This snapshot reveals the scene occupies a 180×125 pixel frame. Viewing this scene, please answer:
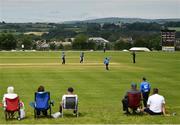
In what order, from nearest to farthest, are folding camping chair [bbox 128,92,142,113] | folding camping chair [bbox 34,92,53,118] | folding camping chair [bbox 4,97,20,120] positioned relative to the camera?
folding camping chair [bbox 4,97,20,120]
folding camping chair [bbox 34,92,53,118]
folding camping chair [bbox 128,92,142,113]

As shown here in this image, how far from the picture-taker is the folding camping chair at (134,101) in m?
18.0

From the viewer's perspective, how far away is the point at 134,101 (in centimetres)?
1805

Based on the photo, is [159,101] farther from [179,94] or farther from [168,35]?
[168,35]

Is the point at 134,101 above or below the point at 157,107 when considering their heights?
above

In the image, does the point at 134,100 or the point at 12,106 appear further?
the point at 134,100

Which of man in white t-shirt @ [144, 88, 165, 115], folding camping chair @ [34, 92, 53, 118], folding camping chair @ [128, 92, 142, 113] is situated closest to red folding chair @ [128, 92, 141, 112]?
folding camping chair @ [128, 92, 142, 113]

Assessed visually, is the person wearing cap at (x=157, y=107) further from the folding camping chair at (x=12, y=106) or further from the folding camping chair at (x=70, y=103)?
the folding camping chair at (x=12, y=106)

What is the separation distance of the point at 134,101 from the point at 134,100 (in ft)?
0.19

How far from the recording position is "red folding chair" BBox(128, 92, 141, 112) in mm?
18031

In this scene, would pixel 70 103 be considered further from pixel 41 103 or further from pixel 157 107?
pixel 157 107

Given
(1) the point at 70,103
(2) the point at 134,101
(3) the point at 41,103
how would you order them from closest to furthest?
1. (3) the point at 41,103
2. (1) the point at 70,103
3. (2) the point at 134,101

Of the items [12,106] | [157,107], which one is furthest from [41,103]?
[157,107]

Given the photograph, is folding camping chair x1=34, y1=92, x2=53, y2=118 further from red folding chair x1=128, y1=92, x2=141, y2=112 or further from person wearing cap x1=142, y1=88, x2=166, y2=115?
person wearing cap x1=142, y1=88, x2=166, y2=115

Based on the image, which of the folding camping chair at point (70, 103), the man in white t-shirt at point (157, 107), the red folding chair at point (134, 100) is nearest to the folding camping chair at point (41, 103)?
the folding camping chair at point (70, 103)
